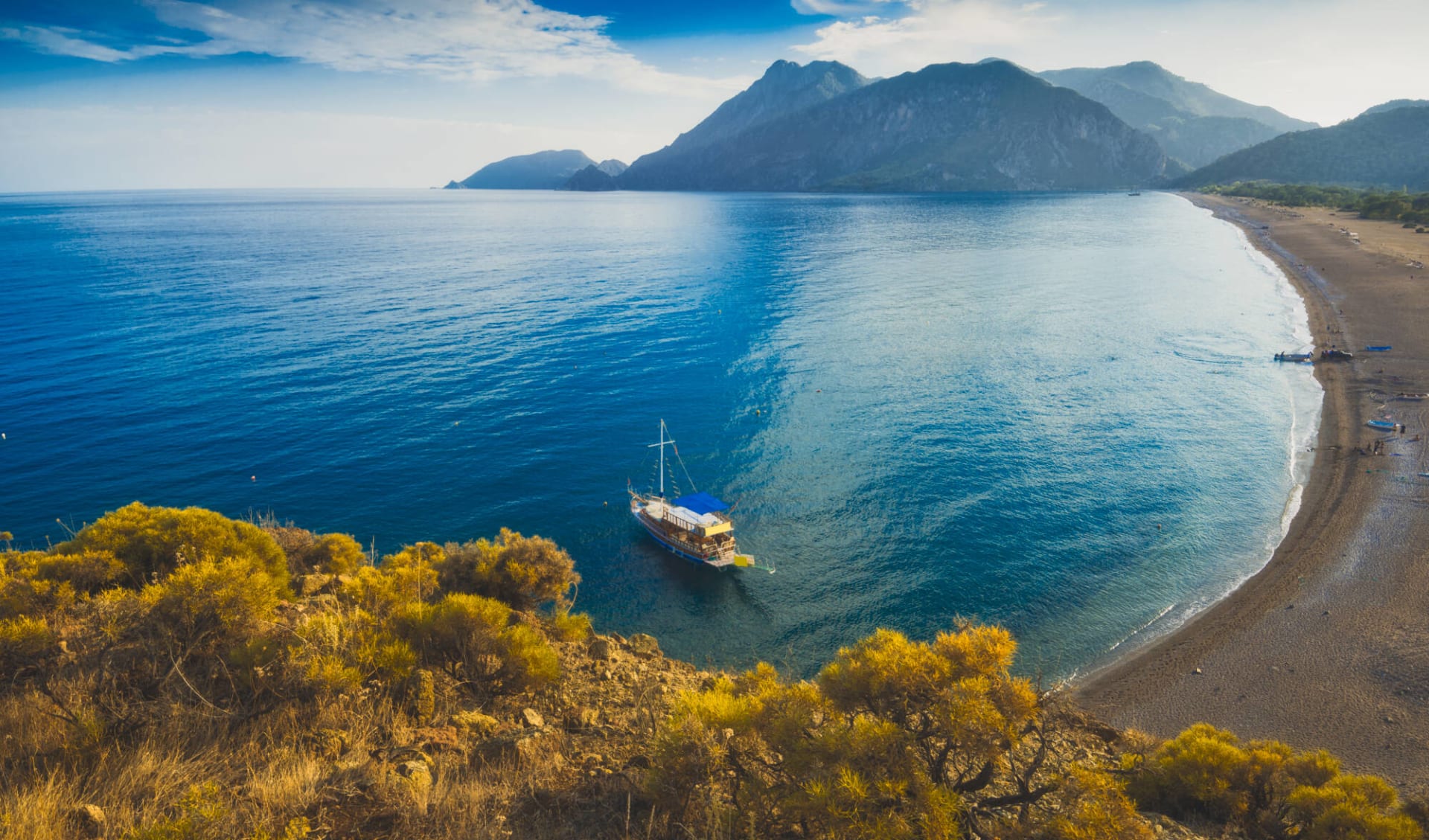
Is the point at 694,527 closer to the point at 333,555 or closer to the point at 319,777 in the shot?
the point at 333,555

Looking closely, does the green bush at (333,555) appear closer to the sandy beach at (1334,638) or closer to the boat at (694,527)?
the boat at (694,527)

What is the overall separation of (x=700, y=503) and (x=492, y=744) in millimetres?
28555

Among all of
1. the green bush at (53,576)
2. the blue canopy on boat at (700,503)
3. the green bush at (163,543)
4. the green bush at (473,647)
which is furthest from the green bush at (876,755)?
the blue canopy on boat at (700,503)

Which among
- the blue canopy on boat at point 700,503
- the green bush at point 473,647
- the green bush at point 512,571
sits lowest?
the blue canopy on boat at point 700,503

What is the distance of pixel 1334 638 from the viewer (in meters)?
33.2

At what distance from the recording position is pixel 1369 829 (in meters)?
15.8

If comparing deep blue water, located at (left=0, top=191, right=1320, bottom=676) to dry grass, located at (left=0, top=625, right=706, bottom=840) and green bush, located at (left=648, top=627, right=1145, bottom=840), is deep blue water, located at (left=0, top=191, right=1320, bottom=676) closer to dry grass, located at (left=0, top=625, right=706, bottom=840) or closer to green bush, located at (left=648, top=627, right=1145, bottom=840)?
green bush, located at (left=648, top=627, right=1145, bottom=840)

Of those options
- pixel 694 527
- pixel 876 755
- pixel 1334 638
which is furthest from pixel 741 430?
pixel 876 755

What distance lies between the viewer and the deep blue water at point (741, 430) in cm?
3881

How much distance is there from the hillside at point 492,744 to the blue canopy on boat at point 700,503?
22188 mm

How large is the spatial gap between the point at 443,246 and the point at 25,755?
17291 centimetres

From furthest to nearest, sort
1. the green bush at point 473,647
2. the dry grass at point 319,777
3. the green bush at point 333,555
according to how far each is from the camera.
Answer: the green bush at point 333,555 → the green bush at point 473,647 → the dry grass at point 319,777

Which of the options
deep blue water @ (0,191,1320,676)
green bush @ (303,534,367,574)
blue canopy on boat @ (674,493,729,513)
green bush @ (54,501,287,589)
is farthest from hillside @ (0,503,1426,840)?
blue canopy on boat @ (674,493,729,513)

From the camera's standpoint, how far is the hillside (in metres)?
11.9
